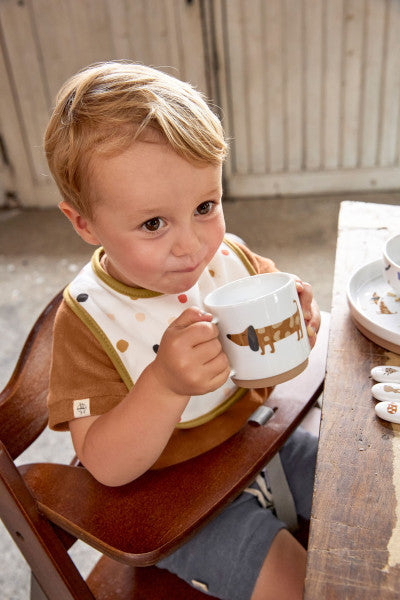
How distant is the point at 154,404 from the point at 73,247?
96.9 inches

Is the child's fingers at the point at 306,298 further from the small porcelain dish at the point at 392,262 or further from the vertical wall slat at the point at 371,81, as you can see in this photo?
the vertical wall slat at the point at 371,81

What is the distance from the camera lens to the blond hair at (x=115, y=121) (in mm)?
714

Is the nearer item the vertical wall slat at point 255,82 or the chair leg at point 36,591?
the chair leg at point 36,591

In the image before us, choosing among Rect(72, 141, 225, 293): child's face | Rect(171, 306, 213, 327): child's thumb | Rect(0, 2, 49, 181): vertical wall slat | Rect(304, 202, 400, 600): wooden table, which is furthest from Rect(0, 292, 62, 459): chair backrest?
Rect(0, 2, 49, 181): vertical wall slat

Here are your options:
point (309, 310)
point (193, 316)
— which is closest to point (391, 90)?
point (309, 310)

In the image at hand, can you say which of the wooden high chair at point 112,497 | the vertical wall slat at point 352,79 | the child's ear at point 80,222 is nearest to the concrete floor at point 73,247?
the vertical wall slat at point 352,79

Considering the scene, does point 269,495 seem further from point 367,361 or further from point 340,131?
point 340,131

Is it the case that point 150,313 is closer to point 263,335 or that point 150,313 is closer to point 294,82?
point 263,335

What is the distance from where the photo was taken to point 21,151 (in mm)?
3336

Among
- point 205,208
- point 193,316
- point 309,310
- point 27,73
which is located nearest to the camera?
point 193,316

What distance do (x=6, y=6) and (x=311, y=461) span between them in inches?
111

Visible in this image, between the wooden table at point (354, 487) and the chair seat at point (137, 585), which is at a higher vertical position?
the wooden table at point (354, 487)

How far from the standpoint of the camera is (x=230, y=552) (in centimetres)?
84

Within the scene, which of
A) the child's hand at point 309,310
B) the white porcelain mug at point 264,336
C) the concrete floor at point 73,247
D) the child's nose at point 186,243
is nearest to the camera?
the white porcelain mug at point 264,336
